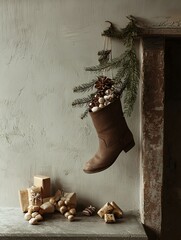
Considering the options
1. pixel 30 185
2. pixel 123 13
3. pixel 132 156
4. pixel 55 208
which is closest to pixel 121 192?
pixel 132 156

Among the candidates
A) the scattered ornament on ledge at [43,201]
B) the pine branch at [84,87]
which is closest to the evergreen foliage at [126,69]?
the pine branch at [84,87]

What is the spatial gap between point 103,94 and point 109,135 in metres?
0.19

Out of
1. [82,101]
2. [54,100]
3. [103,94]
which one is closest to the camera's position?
[103,94]

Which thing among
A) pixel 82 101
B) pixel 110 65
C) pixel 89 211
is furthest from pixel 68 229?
pixel 110 65

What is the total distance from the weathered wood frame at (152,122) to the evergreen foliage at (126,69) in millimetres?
80

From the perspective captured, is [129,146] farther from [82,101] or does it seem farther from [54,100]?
[54,100]

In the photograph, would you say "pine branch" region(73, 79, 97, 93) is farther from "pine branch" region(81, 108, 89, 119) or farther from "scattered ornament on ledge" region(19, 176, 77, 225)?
"scattered ornament on ledge" region(19, 176, 77, 225)

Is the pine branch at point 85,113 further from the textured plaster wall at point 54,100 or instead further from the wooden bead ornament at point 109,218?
the wooden bead ornament at point 109,218

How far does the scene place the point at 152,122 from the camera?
6.32 ft

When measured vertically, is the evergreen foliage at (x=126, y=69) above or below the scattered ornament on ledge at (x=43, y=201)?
above

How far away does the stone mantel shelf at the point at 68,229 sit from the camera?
178cm

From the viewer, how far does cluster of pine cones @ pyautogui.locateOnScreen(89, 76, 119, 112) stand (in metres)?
1.77

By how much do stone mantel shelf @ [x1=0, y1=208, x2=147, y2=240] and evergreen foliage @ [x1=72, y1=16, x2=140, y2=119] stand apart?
53 cm

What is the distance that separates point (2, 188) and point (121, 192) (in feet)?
2.01
